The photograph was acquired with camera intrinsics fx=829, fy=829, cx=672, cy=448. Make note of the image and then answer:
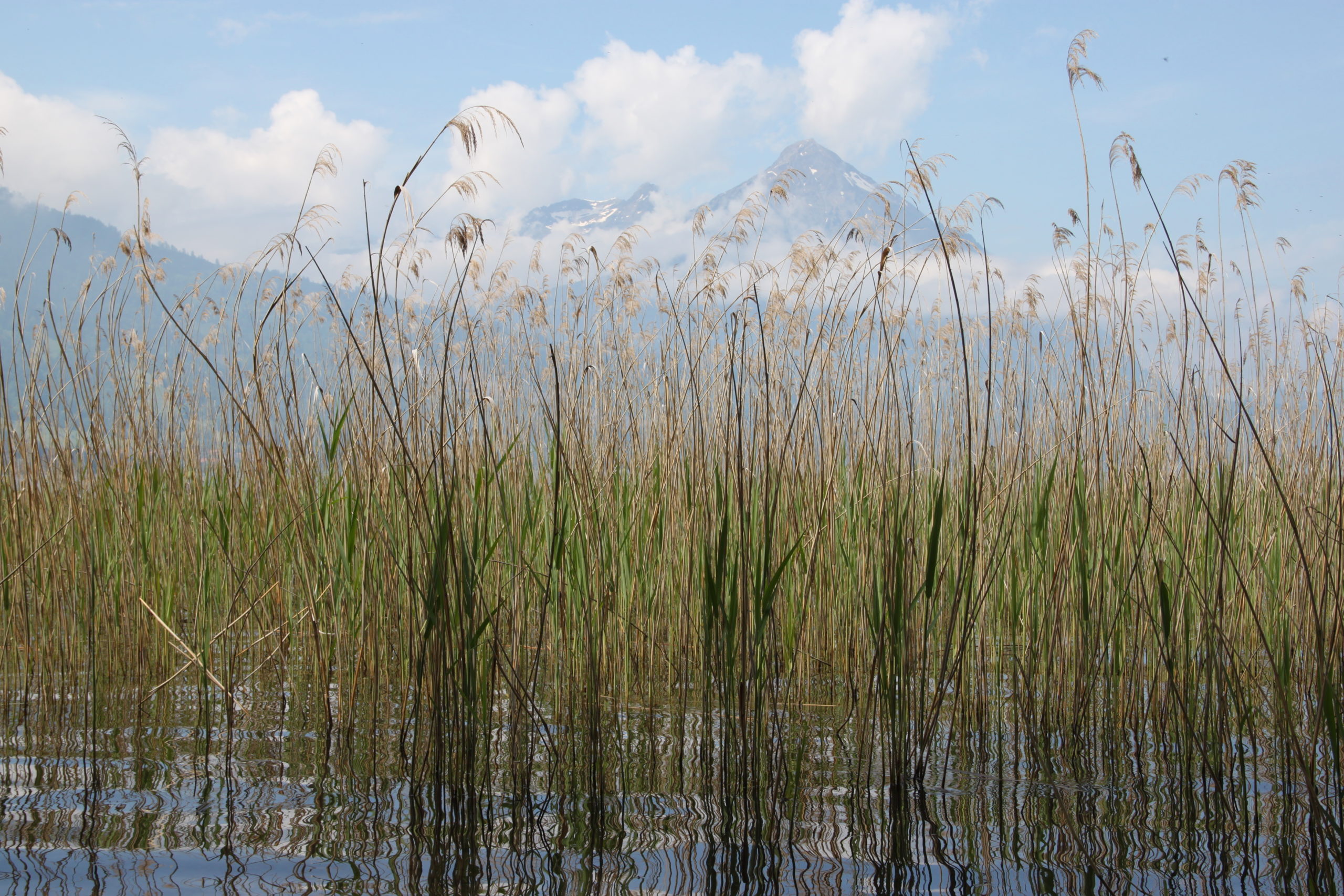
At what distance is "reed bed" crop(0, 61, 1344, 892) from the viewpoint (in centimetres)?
156

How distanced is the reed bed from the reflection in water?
11mm

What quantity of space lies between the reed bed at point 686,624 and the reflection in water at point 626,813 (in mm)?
11

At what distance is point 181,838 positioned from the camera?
59.6 inches

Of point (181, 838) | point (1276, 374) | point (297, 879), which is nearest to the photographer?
point (297, 879)

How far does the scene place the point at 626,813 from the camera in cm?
162

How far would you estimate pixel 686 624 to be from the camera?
2.26m

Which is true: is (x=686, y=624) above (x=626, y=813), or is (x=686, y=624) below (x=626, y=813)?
above

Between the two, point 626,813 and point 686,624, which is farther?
point 686,624

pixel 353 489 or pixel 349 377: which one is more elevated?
pixel 349 377

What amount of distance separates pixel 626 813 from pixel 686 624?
694mm

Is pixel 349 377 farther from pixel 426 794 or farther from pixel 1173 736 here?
pixel 1173 736

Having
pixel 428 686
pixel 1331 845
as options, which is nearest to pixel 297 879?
pixel 428 686

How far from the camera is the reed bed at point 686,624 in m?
1.56

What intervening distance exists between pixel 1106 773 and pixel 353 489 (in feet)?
7.30
